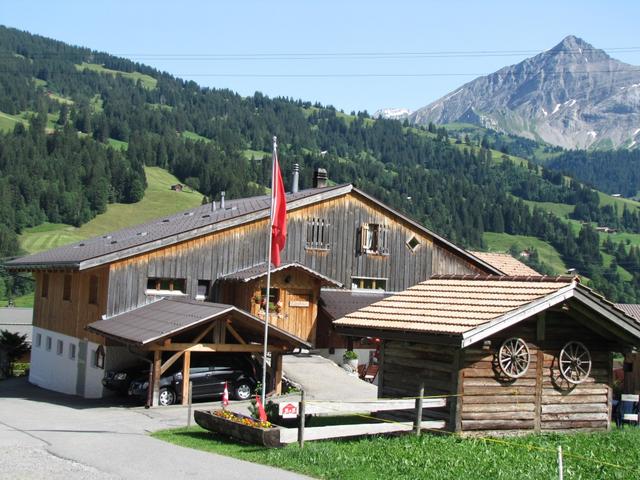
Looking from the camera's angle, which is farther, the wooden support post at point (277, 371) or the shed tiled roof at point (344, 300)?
the shed tiled roof at point (344, 300)

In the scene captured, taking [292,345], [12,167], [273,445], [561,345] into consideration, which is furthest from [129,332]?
[12,167]

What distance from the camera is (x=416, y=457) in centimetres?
1677

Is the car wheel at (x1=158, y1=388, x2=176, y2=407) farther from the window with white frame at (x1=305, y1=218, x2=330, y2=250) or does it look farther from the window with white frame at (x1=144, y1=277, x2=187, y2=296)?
the window with white frame at (x1=305, y1=218, x2=330, y2=250)

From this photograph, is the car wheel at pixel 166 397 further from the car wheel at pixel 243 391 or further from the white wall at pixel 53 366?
the white wall at pixel 53 366

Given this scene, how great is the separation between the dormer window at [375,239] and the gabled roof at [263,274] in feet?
12.0

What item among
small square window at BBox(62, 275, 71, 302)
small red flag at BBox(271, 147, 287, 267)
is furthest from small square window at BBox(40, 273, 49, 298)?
small red flag at BBox(271, 147, 287, 267)

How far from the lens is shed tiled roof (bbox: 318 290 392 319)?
37.4m

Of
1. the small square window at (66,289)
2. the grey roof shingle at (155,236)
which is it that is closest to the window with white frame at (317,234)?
the grey roof shingle at (155,236)

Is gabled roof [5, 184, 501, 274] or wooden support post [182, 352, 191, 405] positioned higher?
gabled roof [5, 184, 501, 274]

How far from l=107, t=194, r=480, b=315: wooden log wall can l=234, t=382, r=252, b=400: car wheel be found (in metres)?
5.76

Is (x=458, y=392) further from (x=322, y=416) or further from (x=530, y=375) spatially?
(x=322, y=416)

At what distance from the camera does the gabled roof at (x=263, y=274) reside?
112 ft

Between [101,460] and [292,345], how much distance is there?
13.6 meters

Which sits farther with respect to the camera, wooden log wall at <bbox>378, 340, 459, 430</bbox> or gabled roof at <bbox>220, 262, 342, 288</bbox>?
gabled roof at <bbox>220, 262, 342, 288</bbox>
